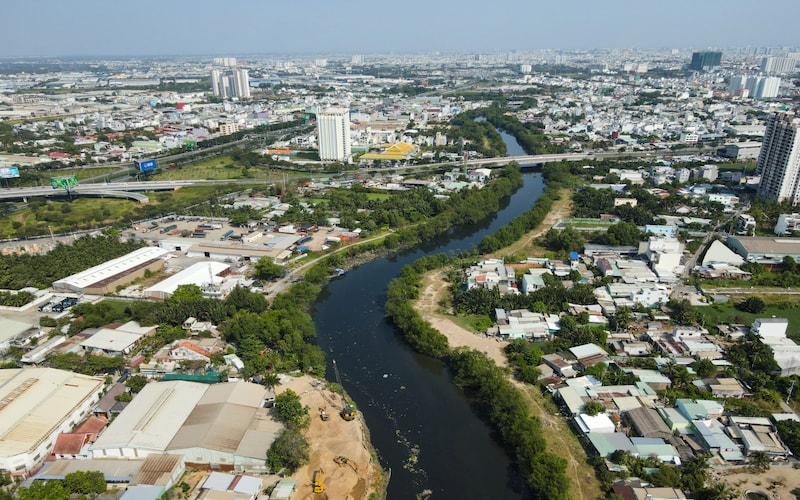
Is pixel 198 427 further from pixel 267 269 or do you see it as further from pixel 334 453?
pixel 267 269

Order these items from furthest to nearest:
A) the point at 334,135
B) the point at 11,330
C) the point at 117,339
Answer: the point at 334,135 < the point at 11,330 < the point at 117,339

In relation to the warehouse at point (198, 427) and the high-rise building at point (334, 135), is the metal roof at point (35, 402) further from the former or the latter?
the high-rise building at point (334, 135)

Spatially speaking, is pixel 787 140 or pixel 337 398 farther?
pixel 787 140

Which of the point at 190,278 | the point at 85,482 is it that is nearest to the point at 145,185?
the point at 190,278

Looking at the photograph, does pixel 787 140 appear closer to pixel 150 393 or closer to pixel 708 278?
pixel 708 278

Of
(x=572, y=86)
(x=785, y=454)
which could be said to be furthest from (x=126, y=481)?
(x=572, y=86)

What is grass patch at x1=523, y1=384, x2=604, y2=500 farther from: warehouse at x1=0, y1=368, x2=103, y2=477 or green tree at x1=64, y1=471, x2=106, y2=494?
warehouse at x1=0, y1=368, x2=103, y2=477

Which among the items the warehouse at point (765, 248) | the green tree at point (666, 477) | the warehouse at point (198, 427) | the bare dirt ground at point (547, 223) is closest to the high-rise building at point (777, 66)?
the bare dirt ground at point (547, 223)
